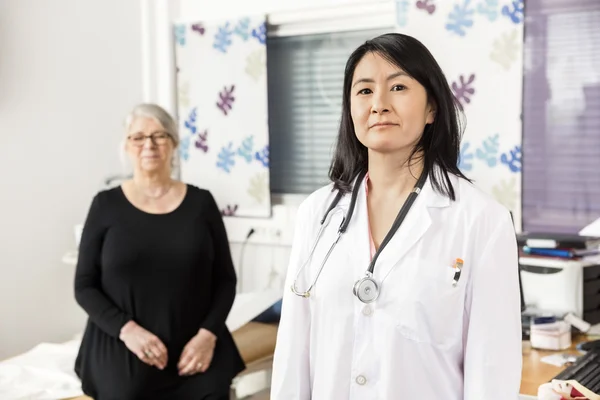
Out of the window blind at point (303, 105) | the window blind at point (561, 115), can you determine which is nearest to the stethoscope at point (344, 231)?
the window blind at point (561, 115)

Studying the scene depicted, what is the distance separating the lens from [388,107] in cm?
123

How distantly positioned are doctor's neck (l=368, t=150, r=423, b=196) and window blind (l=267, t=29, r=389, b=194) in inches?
81.0

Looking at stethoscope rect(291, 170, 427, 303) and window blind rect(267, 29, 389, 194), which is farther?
window blind rect(267, 29, 389, 194)

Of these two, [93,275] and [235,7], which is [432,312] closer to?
[93,275]

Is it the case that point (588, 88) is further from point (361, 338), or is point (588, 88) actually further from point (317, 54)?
point (361, 338)

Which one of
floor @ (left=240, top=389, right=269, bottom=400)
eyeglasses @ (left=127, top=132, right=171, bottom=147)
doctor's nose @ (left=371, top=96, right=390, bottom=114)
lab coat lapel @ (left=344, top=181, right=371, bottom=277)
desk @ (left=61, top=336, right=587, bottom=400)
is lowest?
floor @ (left=240, top=389, right=269, bottom=400)

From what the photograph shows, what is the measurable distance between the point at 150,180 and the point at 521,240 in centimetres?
126

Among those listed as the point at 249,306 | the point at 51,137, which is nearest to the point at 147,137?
the point at 249,306

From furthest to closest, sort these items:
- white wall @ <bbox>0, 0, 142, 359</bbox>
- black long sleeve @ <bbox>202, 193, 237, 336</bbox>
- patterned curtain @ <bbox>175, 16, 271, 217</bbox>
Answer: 1. patterned curtain @ <bbox>175, 16, 271, 217</bbox>
2. white wall @ <bbox>0, 0, 142, 359</bbox>
3. black long sleeve @ <bbox>202, 193, 237, 336</bbox>

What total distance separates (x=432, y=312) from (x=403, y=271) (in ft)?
0.26

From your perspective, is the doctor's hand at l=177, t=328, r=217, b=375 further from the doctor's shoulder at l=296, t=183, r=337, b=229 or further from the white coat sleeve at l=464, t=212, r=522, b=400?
the white coat sleeve at l=464, t=212, r=522, b=400

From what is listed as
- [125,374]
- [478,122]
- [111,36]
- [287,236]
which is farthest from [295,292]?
[111,36]

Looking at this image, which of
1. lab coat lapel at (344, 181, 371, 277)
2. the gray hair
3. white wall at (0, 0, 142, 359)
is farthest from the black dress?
lab coat lapel at (344, 181, 371, 277)

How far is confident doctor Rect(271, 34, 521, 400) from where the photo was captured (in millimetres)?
1194
